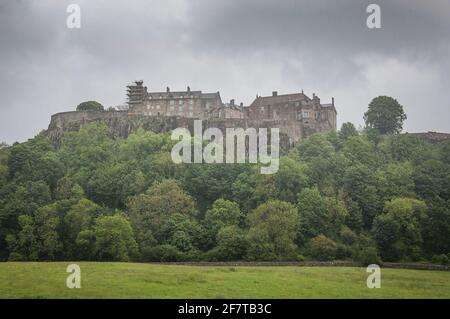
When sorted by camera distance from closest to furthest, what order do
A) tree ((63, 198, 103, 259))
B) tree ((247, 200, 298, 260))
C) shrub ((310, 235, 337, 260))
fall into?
tree ((247, 200, 298, 260)), shrub ((310, 235, 337, 260)), tree ((63, 198, 103, 259))

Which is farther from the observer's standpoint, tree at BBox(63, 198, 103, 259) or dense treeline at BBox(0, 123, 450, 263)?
tree at BBox(63, 198, 103, 259)

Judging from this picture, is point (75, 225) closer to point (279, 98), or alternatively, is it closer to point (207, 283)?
point (207, 283)

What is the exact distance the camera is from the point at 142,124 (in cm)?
11150

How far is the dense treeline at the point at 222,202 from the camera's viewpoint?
7006cm

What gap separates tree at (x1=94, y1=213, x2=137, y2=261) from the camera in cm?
6725

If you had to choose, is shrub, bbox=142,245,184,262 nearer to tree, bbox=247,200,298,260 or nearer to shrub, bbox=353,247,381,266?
tree, bbox=247,200,298,260

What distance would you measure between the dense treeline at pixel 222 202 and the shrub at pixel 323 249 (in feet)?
0.41

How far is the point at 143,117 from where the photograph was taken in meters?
113

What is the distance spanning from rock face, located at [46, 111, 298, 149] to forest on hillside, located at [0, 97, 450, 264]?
310 centimetres

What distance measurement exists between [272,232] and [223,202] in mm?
12189

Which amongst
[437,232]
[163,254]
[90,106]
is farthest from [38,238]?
[90,106]

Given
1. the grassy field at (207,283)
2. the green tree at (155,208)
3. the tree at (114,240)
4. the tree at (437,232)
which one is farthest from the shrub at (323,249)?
the tree at (114,240)

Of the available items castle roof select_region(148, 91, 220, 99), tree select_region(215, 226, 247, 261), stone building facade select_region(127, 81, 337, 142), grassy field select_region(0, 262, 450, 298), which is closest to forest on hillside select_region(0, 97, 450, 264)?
tree select_region(215, 226, 247, 261)

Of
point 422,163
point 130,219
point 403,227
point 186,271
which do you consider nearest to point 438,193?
point 422,163
